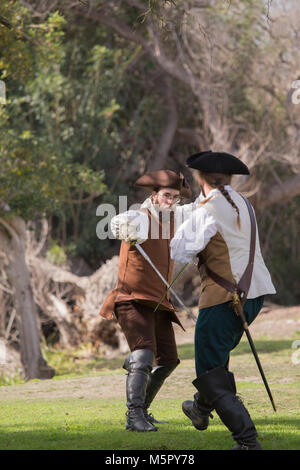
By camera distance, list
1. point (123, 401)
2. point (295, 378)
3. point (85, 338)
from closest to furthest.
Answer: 1. point (123, 401)
2. point (295, 378)
3. point (85, 338)

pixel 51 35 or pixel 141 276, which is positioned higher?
pixel 51 35

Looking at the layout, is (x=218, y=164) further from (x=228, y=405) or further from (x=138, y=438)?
(x=138, y=438)

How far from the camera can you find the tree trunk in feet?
52.4

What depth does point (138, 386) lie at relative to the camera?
6.01 metres

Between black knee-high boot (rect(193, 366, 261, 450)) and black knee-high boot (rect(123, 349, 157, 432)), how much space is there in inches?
34.7

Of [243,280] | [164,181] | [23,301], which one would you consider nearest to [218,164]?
[243,280]

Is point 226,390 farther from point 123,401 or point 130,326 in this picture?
point 123,401

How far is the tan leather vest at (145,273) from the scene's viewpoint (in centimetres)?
626

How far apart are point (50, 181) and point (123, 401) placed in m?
6.82

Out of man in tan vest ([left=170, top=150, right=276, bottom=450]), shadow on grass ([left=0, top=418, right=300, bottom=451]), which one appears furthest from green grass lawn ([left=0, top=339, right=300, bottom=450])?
man in tan vest ([left=170, top=150, right=276, bottom=450])

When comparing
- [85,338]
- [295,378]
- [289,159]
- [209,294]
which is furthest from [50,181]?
[209,294]

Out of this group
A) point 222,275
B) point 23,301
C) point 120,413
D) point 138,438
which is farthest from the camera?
point 23,301

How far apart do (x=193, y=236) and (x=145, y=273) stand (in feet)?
4.37

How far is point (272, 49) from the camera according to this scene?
20578mm
